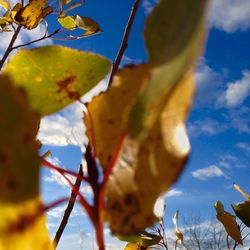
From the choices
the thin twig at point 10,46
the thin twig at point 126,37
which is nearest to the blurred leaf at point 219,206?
the thin twig at point 126,37

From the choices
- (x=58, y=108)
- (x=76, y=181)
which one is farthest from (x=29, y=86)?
(x=76, y=181)

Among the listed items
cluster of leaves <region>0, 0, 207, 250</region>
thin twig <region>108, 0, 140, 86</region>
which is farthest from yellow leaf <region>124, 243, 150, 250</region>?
cluster of leaves <region>0, 0, 207, 250</region>

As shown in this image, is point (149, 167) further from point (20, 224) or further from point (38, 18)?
point (38, 18)

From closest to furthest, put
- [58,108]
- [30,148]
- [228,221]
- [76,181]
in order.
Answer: [30,148] < [58,108] < [76,181] < [228,221]

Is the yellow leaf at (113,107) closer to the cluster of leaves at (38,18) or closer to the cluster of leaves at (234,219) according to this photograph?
the cluster of leaves at (234,219)

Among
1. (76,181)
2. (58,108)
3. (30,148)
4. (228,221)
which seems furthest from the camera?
(228,221)

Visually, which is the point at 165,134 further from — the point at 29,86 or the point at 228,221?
the point at 228,221

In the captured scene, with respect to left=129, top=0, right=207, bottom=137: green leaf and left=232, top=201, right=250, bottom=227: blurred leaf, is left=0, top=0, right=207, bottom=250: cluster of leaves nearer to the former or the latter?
left=129, top=0, right=207, bottom=137: green leaf
